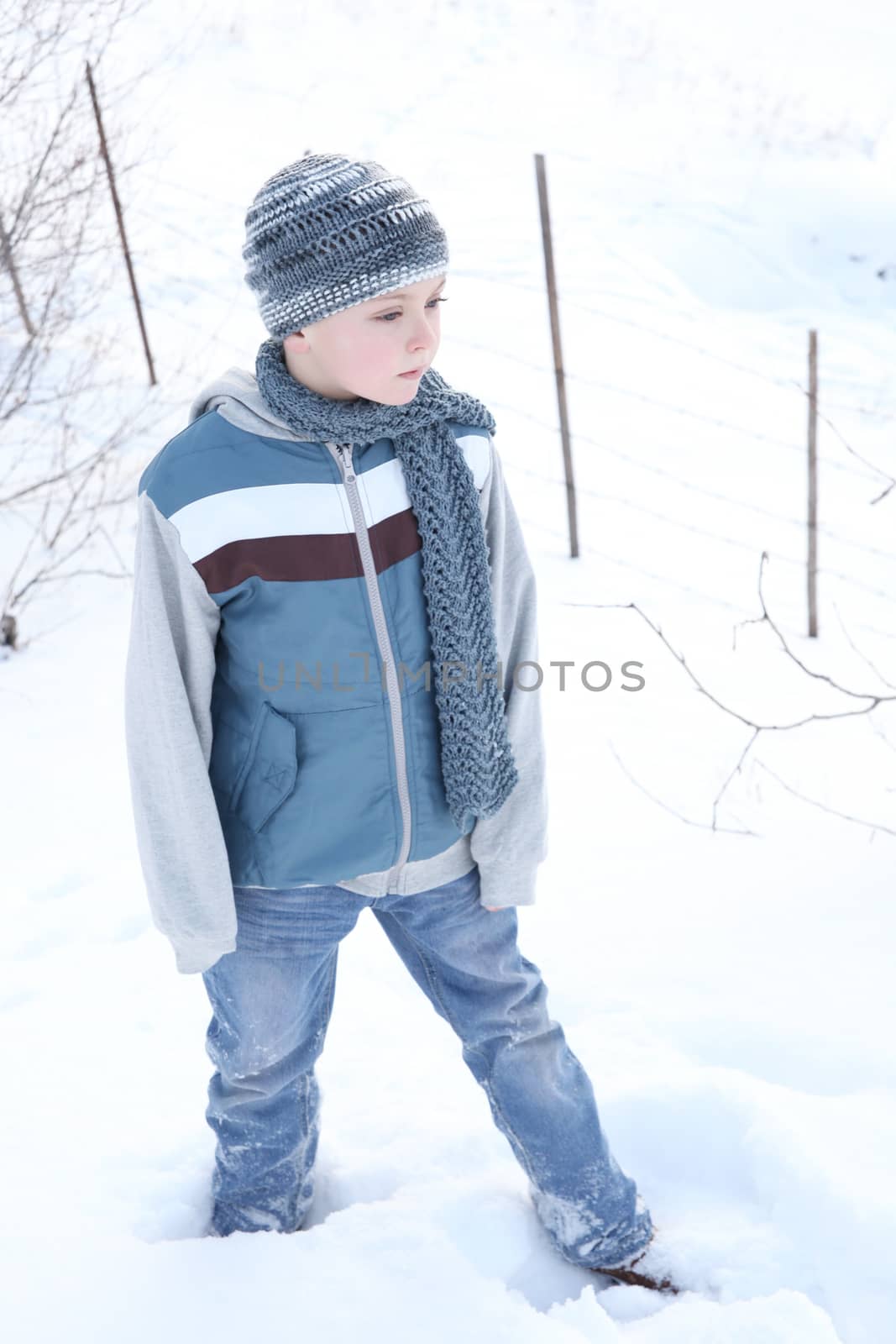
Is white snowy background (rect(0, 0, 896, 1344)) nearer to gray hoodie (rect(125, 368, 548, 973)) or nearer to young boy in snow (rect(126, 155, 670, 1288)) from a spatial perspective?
young boy in snow (rect(126, 155, 670, 1288))

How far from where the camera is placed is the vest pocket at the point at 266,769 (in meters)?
1.33

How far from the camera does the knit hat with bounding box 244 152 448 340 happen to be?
4.01 feet

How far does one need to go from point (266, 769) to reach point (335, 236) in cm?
62

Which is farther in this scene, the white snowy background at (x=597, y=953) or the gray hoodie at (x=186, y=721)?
the white snowy background at (x=597, y=953)

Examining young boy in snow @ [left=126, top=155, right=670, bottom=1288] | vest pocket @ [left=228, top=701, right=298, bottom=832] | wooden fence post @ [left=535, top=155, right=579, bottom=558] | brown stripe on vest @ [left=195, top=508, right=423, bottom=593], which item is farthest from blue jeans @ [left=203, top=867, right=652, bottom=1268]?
wooden fence post @ [left=535, top=155, right=579, bottom=558]

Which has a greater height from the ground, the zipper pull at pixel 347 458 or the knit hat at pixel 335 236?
the knit hat at pixel 335 236

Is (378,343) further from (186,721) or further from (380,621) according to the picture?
(186,721)

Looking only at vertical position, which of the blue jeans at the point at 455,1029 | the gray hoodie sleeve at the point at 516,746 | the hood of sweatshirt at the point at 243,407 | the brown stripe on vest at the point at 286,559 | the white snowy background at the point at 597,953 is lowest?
the white snowy background at the point at 597,953

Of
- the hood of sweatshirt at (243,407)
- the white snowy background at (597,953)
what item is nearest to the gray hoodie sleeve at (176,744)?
the hood of sweatshirt at (243,407)

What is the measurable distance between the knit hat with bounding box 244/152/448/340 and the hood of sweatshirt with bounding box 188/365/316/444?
10 cm

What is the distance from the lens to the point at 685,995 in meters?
2.01

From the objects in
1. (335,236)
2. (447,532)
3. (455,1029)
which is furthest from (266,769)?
(335,236)

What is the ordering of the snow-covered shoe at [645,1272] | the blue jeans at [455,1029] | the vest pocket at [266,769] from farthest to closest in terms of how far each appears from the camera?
the snow-covered shoe at [645,1272], the blue jeans at [455,1029], the vest pocket at [266,769]

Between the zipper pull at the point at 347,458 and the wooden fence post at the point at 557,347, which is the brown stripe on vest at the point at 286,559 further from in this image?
the wooden fence post at the point at 557,347
